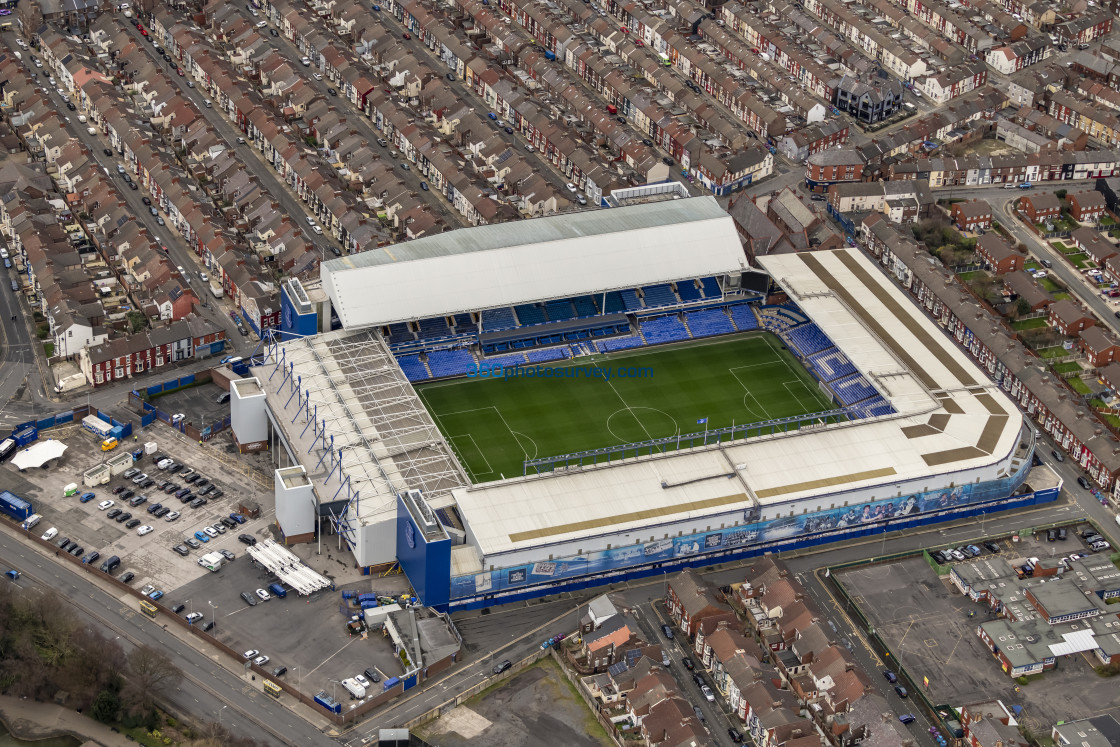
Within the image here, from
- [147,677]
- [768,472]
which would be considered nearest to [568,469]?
[768,472]

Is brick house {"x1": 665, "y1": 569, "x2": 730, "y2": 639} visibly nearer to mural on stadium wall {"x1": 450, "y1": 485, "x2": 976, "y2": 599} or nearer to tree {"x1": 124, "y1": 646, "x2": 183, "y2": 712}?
mural on stadium wall {"x1": 450, "y1": 485, "x2": 976, "y2": 599}

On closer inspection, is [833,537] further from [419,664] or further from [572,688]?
[419,664]

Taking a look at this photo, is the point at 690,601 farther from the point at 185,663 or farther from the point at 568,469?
the point at 185,663

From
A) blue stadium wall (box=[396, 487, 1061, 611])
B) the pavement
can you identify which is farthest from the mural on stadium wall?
the pavement

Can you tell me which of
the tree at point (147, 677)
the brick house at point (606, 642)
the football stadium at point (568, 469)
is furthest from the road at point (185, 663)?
the brick house at point (606, 642)

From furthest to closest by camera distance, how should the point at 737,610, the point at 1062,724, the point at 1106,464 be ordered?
the point at 1106,464
the point at 737,610
the point at 1062,724

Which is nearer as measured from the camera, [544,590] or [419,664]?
[419,664]

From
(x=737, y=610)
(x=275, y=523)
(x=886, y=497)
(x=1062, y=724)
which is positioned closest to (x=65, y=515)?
(x=275, y=523)

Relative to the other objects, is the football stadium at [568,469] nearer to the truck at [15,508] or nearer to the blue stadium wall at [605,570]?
the blue stadium wall at [605,570]
